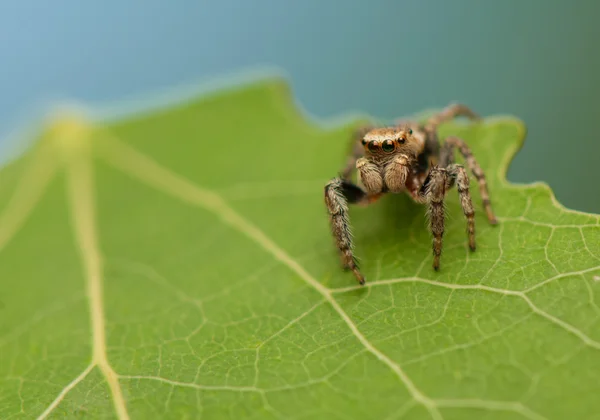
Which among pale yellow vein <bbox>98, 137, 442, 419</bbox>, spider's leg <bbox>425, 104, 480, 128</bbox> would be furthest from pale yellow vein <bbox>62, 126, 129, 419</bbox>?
spider's leg <bbox>425, 104, 480, 128</bbox>

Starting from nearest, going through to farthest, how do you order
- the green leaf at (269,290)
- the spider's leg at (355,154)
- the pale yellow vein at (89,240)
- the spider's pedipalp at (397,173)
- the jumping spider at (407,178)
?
1. the green leaf at (269,290)
2. the pale yellow vein at (89,240)
3. the jumping spider at (407,178)
4. the spider's pedipalp at (397,173)
5. the spider's leg at (355,154)

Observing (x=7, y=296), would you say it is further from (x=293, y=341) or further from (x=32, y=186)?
(x=293, y=341)

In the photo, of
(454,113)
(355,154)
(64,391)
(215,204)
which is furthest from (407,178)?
(64,391)

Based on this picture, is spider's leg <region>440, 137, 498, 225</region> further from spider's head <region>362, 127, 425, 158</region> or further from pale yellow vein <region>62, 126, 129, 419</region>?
pale yellow vein <region>62, 126, 129, 419</region>

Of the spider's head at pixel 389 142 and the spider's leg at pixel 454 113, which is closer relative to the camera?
the spider's head at pixel 389 142

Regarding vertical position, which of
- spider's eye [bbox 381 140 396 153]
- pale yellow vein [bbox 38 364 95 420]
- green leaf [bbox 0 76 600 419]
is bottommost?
pale yellow vein [bbox 38 364 95 420]

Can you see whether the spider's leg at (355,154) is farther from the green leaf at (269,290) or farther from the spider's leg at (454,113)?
the spider's leg at (454,113)

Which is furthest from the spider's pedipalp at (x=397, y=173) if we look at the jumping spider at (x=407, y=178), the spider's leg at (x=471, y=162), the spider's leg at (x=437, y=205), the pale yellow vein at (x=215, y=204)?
the pale yellow vein at (x=215, y=204)
